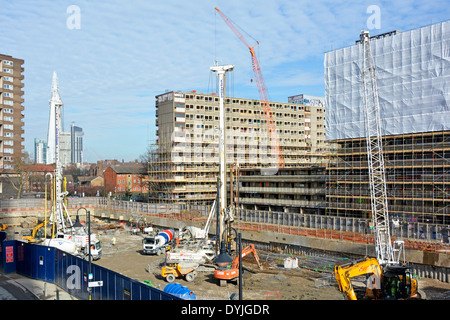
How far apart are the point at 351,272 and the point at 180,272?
39.7ft

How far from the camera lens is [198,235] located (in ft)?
118

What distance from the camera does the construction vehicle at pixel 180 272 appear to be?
2862cm

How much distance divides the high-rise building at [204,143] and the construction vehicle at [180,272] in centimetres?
3788

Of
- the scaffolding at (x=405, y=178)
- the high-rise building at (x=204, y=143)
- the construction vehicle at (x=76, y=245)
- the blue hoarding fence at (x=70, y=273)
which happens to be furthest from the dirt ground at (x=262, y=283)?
the high-rise building at (x=204, y=143)

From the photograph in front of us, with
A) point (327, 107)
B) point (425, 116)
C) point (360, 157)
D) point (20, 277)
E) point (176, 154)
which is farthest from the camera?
point (176, 154)

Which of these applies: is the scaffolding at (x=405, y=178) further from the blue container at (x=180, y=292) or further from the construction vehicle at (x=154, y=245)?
the blue container at (x=180, y=292)

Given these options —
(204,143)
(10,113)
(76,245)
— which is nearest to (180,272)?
(76,245)

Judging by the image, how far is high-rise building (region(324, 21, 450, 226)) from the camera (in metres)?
38.4

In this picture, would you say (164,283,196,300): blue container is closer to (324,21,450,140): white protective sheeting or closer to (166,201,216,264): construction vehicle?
(166,201,216,264): construction vehicle

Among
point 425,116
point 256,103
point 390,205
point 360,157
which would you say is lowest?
point 390,205

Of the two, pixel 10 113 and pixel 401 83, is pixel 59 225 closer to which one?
pixel 401 83

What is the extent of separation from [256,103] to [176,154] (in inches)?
1021
